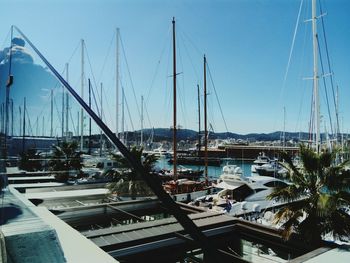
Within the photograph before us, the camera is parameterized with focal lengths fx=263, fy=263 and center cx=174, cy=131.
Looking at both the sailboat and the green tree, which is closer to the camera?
the green tree

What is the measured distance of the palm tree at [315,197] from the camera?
610cm

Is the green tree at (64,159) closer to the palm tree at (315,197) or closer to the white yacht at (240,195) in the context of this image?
the palm tree at (315,197)

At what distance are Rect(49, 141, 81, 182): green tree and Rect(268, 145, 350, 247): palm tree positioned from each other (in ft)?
16.4

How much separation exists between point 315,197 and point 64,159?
5.81 meters

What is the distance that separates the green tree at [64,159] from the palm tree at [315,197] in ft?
16.4

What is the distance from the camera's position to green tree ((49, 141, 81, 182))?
4.70 m

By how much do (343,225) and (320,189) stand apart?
3.03 feet

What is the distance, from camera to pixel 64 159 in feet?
15.9

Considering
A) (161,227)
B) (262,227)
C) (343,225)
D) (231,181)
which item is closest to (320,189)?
(343,225)

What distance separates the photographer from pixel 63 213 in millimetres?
6402

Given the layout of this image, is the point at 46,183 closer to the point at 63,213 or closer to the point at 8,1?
the point at 63,213

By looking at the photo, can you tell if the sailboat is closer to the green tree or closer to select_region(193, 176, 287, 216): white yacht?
select_region(193, 176, 287, 216): white yacht

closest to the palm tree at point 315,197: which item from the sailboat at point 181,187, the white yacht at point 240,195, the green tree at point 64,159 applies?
the green tree at point 64,159

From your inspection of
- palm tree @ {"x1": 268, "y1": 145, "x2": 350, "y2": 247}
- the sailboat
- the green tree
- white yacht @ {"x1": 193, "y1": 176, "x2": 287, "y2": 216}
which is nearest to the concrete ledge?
the green tree
